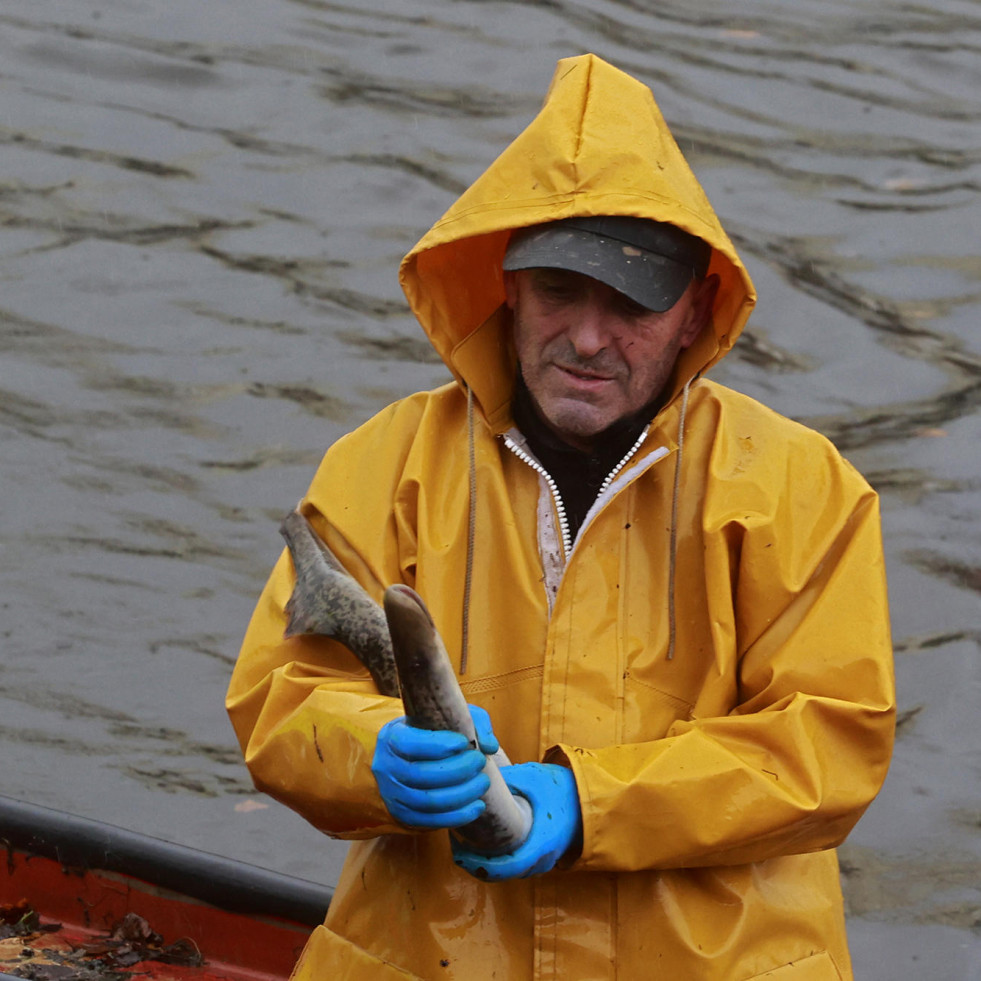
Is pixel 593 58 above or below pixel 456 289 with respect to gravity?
above

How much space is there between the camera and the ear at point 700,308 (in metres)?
2.72

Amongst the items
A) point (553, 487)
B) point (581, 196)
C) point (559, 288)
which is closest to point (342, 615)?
point (553, 487)

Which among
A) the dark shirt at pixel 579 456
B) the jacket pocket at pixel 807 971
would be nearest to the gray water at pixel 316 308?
the jacket pocket at pixel 807 971

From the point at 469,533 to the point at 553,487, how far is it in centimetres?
16

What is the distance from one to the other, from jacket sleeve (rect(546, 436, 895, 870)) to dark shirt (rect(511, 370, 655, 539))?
0.23m

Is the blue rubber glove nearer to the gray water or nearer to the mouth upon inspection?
the mouth

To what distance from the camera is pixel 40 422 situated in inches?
285

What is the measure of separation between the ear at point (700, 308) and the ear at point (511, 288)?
29 cm

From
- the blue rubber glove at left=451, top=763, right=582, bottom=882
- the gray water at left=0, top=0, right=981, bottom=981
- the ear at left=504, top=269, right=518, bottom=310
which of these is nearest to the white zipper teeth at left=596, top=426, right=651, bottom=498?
the ear at left=504, top=269, right=518, bottom=310

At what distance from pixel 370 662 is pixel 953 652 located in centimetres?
387

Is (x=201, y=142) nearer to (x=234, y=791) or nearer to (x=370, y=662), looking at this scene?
(x=234, y=791)

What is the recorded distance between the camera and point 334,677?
258 cm

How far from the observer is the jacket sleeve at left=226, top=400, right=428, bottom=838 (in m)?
2.39

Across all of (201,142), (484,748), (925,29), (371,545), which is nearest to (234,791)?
(371,545)
